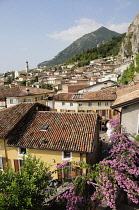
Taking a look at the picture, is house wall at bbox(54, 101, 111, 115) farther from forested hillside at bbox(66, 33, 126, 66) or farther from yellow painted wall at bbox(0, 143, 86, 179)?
forested hillside at bbox(66, 33, 126, 66)

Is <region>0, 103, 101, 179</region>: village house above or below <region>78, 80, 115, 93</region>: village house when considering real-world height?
below

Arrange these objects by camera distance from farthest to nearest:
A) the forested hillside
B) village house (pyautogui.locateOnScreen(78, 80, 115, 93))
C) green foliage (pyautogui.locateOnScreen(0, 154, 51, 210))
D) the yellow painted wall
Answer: the forested hillside
village house (pyautogui.locateOnScreen(78, 80, 115, 93))
the yellow painted wall
green foliage (pyautogui.locateOnScreen(0, 154, 51, 210))

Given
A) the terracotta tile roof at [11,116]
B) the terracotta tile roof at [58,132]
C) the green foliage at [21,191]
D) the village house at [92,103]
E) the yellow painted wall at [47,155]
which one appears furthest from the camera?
the village house at [92,103]

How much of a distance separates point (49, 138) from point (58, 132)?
972 millimetres

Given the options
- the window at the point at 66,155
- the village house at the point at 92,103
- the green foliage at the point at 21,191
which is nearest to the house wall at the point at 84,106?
the village house at the point at 92,103

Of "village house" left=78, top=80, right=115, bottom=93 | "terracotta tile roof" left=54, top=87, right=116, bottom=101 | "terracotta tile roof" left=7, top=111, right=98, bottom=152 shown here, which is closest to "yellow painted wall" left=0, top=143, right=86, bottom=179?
"terracotta tile roof" left=7, top=111, right=98, bottom=152

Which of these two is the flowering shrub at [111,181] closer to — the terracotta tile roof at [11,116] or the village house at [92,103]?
the terracotta tile roof at [11,116]

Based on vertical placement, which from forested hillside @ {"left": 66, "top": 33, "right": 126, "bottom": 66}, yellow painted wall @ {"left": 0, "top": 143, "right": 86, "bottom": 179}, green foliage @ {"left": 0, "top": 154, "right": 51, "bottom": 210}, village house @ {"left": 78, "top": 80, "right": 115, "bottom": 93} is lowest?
yellow painted wall @ {"left": 0, "top": 143, "right": 86, "bottom": 179}

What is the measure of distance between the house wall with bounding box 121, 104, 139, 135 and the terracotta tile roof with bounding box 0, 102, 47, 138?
32.7 ft

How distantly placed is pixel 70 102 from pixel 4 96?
47.4 feet

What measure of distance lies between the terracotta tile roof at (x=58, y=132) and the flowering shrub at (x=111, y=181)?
3.23 metres

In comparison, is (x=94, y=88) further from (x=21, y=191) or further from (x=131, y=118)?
(x=21, y=191)

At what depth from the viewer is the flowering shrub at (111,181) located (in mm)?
7687

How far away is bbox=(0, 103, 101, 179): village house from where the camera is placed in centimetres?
1289
